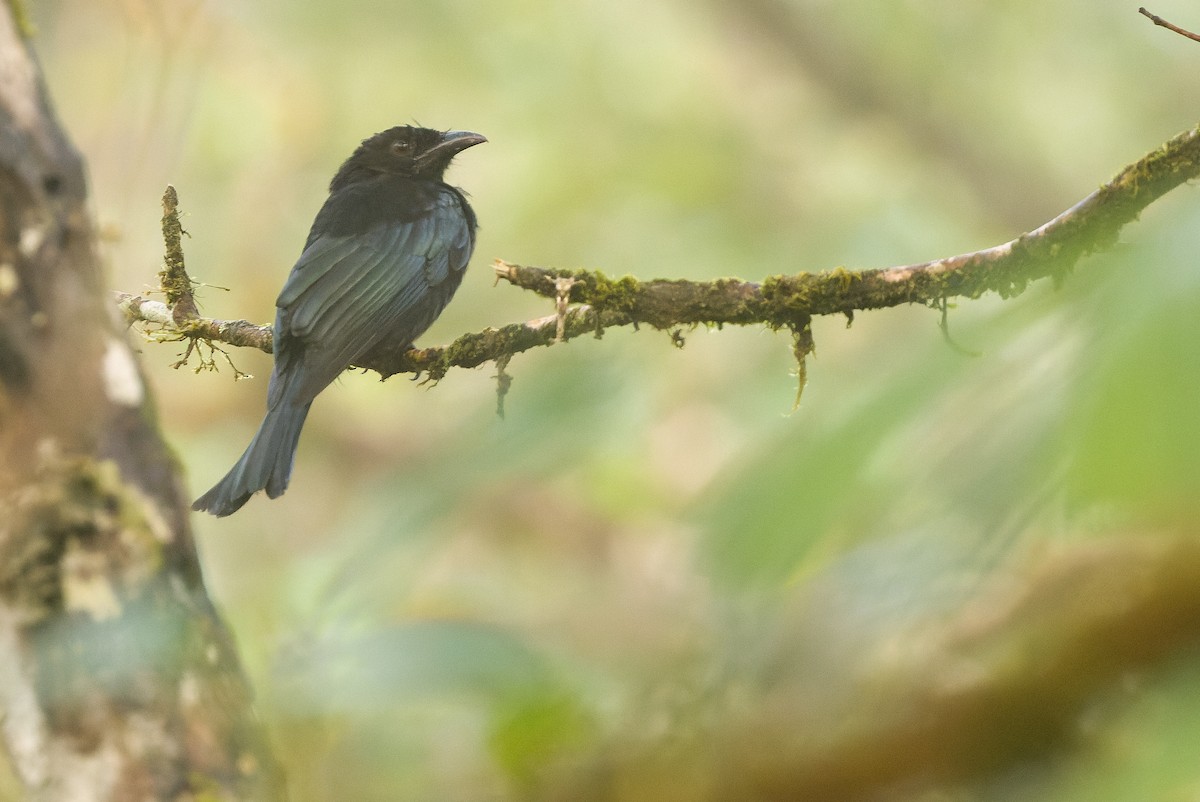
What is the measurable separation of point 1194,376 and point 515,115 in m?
11.3

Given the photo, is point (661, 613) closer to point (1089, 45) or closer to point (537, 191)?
point (537, 191)

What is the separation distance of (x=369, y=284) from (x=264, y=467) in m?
1.00

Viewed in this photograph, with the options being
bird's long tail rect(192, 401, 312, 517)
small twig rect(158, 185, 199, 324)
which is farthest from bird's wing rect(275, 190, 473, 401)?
small twig rect(158, 185, 199, 324)

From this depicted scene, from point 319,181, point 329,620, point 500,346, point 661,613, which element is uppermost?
point 319,181

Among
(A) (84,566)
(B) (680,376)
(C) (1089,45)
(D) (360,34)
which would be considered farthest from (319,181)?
(A) (84,566)

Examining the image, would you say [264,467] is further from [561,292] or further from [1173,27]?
[1173,27]

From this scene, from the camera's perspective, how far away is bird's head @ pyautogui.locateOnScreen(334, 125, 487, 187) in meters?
6.05

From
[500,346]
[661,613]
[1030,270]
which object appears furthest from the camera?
[500,346]

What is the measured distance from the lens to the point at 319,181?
10.8 meters

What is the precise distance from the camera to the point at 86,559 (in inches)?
55.2

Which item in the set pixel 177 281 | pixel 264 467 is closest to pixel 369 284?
pixel 177 281

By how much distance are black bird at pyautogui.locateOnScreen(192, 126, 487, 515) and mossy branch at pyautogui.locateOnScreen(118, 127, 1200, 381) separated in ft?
Result: 2.11

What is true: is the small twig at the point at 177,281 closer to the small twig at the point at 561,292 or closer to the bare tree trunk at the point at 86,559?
the small twig at the point at 561,292

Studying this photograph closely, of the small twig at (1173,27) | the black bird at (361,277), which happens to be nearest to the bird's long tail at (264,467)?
the black bird at (361,277)
